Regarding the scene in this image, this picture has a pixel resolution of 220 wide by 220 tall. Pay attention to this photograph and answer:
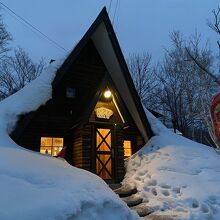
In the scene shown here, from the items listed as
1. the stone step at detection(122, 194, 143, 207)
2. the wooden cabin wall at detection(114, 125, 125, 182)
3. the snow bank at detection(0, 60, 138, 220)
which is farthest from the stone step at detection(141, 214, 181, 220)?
the wooden cabin wall at detection(114, 125, 125, 182)

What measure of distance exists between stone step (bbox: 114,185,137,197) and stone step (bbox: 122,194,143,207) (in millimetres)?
196

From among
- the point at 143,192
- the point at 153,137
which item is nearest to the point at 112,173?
the point at 143,192

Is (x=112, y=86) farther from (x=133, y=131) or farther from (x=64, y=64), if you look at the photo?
(x=133, y=131)

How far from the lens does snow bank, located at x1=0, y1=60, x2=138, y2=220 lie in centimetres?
468

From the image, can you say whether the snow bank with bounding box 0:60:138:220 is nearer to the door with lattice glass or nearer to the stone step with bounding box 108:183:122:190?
the stone step with bounding box 108:183:122:190

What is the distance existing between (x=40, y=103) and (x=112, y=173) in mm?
4163

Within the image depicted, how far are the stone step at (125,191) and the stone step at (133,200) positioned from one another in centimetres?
20

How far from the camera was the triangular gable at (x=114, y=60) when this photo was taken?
484 inches

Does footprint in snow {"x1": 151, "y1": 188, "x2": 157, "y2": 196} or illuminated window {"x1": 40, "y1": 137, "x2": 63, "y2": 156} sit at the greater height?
illuminated window {"x1": 40, "y1": 137, "x2": 63, "y2": 156}

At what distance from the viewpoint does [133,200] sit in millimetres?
8938

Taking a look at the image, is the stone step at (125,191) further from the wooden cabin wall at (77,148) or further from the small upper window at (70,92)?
the small upper window at (70,92)

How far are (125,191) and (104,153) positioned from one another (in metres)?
2.28

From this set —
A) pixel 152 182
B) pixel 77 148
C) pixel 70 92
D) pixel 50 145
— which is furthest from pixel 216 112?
Result: pixel 50 145

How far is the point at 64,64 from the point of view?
11.6 metres
